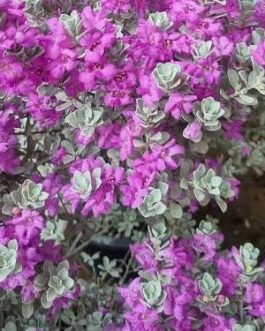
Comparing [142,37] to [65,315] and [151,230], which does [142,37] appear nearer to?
[151,230]

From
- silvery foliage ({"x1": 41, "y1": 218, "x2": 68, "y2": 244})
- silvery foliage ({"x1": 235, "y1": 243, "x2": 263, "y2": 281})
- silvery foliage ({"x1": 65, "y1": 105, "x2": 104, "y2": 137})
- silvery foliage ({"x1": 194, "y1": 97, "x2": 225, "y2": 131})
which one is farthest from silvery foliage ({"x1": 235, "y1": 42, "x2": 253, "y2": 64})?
silvery foliage ({"x1": 41, "y1": 218, "x2": 68, "y2": 244})

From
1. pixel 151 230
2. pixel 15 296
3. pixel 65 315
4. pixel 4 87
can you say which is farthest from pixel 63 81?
pixel 65 315

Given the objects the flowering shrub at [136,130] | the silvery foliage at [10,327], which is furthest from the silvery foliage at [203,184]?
the silvery foliage at [10,327]

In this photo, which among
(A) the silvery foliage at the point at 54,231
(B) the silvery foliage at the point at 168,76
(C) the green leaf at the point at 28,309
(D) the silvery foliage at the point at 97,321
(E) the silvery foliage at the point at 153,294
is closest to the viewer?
(B) the silvery foliage at the point at 168,76

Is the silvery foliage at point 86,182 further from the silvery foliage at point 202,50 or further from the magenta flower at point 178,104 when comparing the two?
the silvery foliage at point 202,50

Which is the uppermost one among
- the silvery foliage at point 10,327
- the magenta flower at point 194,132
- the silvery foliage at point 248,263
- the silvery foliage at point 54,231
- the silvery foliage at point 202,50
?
the silvery foliage at point 202,50

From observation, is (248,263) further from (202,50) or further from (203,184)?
(202,50)

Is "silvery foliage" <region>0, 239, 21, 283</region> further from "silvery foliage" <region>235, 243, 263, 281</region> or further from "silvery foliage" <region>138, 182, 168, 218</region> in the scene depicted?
"silvery foliage" <region>235, 243, 263, 281</region>
